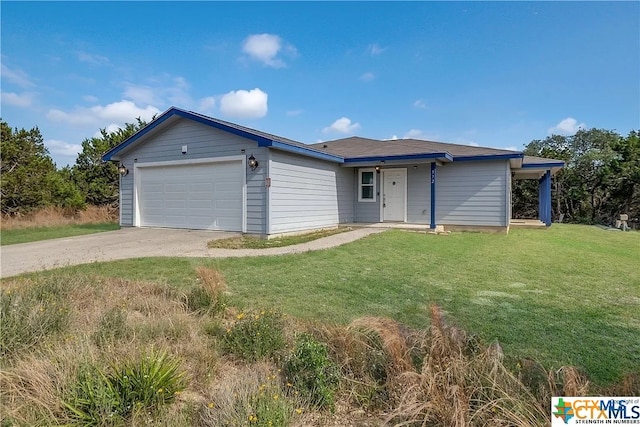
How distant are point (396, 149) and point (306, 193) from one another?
474 centimetres

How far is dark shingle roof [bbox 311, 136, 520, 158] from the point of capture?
12.7 m

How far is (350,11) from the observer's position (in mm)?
12070

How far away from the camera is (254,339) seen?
9.32 feet

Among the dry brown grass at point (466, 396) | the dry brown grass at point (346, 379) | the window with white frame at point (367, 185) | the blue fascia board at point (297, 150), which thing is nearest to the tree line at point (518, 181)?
the blue fascia board at point (297, 150)

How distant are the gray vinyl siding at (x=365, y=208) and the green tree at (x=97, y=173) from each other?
14.2 meters

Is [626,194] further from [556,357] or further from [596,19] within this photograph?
[556,357]

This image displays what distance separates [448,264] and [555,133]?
25.0 meters

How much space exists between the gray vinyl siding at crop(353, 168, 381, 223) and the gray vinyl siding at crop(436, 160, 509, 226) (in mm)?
2286

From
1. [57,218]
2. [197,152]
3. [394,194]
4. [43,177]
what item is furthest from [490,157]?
[43,177]

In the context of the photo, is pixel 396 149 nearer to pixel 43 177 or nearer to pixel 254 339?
pixel 254 339

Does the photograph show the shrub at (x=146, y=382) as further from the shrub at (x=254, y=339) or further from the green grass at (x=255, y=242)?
the green grass at (x=255, y=242)

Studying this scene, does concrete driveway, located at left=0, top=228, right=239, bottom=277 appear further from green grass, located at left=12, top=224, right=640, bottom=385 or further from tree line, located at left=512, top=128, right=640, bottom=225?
tree line, located at left=512, top=128, right=640, bottom=225

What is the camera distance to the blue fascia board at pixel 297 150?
9330mm

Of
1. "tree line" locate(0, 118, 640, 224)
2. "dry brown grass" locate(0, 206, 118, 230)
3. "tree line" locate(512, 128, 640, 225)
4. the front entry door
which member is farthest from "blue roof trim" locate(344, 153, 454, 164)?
"tree line" locate(512, 128, 640, 225)
